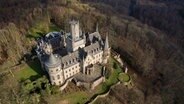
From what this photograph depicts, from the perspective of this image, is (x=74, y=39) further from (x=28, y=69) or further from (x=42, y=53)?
(x=28, y=69)

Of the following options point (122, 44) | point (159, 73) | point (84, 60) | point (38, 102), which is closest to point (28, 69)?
point (38, 102)

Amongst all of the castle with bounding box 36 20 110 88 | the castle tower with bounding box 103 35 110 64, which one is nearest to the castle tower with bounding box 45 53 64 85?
the castle with bounding box 36 20 110 88

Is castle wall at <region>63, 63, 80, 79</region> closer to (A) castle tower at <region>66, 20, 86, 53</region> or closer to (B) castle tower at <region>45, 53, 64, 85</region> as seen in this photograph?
(B) castle tower at <region>45, 53, 64, 85</region>

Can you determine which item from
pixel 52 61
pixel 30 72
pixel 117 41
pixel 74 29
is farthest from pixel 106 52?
pixel 30 72

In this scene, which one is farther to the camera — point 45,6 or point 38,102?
point 45,6

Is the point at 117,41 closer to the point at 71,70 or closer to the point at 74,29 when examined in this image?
the point at 74,29

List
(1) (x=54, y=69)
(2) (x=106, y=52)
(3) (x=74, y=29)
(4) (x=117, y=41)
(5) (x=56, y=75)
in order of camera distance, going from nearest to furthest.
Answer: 1. (1) (x=54, y=69)
2. (5) (x=56, y=75)
3. (3) (x=74, y=29)
4. (2) (x=106, y=52)
5. (4) (x=117, y=41)

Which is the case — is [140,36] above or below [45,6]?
below

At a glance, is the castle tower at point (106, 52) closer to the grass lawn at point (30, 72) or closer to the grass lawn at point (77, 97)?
the grass lawn at point (77, 97)
